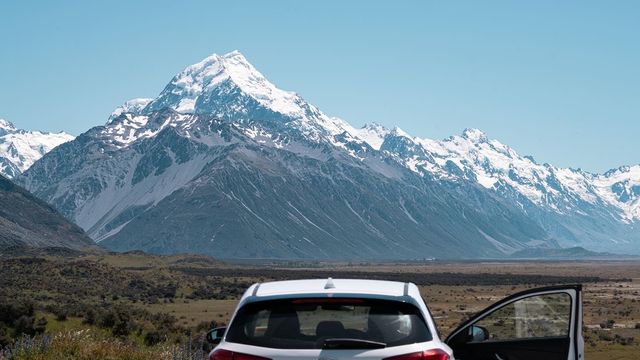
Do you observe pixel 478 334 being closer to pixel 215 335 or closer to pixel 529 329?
pixel 529 329

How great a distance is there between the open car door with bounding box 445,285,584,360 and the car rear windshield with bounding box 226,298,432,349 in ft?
9.33

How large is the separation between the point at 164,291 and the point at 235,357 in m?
96.4

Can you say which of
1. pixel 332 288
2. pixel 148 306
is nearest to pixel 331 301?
pixel 332 288

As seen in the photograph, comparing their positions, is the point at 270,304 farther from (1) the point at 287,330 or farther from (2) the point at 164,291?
(2) the point at 164,291

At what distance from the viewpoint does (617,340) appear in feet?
177

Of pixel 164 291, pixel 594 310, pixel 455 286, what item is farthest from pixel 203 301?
pixel 455 286

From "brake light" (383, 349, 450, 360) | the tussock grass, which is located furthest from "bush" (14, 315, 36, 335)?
"brake light" (383, 349, 450, 360)

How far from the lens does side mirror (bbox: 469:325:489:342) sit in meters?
12.7

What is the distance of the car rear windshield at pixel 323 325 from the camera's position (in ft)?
32.6

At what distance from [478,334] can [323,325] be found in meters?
3.02

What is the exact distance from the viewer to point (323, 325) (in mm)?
10453

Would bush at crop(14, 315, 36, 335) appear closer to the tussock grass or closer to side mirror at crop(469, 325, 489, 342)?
the tussock grass

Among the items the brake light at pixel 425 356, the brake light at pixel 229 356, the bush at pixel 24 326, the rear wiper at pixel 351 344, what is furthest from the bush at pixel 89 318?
the brake light at pixel 425 356

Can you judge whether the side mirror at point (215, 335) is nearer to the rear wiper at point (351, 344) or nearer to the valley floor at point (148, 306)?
the rear wiper at point (351, 344)
